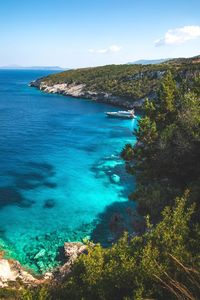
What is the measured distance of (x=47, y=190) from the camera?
4303 centimetres

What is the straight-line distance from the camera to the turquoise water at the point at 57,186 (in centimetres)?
3212

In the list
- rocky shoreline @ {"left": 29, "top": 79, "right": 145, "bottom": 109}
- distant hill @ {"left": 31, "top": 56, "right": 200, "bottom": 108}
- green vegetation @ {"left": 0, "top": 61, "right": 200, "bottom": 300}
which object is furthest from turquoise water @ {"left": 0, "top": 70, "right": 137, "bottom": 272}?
distant hill @ {"left": 31, "top": 56, "right": 200, "bottom": 108}

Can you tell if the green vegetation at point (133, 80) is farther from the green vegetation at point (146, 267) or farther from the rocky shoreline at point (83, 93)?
Result: the green vegetation at point (146, 267)

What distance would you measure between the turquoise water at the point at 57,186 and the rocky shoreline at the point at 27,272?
1.03m

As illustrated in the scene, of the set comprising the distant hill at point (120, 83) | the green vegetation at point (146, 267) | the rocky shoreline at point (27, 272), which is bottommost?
the rocky shoreline at point (27, 272)

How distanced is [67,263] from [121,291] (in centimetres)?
1213

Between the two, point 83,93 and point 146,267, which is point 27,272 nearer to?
point 146,267

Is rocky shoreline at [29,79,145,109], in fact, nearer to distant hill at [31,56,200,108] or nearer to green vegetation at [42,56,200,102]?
distant hill at [31,56,200,108]

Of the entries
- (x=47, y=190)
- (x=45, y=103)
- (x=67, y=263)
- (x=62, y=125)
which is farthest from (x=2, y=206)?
(x=45, y=103)

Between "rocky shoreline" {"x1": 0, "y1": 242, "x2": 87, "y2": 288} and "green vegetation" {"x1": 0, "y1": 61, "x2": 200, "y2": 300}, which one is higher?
"green vegetation" {"x1": 0, "y1": 61, "x2": 200, "y2": 300}

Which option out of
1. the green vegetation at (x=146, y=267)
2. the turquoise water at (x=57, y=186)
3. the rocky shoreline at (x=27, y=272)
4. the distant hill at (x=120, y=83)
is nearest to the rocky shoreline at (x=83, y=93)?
the distant hill at (x=120, y=83)

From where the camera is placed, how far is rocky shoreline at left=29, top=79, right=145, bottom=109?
114m

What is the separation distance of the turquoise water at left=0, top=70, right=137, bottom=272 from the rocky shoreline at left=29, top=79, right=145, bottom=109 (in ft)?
97.2

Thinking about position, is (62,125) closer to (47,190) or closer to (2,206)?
(47,190)
